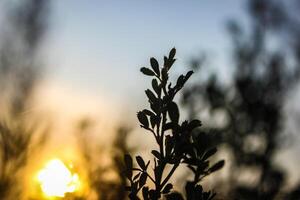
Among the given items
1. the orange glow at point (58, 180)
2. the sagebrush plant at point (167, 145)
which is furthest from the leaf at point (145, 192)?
the orange glow at point (58, 180)

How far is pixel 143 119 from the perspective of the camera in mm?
4211

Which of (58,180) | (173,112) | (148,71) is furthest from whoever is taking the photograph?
(58,180)

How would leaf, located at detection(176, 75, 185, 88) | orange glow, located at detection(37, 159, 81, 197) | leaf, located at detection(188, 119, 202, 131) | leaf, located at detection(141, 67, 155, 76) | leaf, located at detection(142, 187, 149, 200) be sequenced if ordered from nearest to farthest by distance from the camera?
1. leaf, located at detection(142, 187, 149, 200)
2. leaf, located at detection(188, 119, 202, 131)
3. leaf, located at detection(176, 75, 185, 88)
4. leaf, located at detection(141, 67, 155, 76)
5. orange glow, located at detection(37, 159, 81, 197)

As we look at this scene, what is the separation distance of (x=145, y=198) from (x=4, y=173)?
812 cm

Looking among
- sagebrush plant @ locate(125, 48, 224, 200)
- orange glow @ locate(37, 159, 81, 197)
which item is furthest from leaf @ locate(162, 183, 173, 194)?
orange glow @ locate(37, 159, 81, 197)

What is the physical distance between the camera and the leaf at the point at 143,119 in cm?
420

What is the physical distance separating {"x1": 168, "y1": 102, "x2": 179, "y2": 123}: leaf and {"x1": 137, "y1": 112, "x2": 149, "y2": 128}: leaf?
211 mm

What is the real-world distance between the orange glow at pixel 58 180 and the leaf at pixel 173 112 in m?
1.99

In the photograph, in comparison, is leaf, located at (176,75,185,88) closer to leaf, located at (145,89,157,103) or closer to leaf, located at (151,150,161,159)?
leaf, located at (145,89,157,103)

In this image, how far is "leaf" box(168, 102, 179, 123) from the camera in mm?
4094

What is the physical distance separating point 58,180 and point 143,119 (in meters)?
2.01

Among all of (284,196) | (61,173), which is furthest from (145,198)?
(284,196)

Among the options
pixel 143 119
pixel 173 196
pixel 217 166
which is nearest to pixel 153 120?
pixel 143 119

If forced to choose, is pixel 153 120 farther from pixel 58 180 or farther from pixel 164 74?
pixel 58 180
